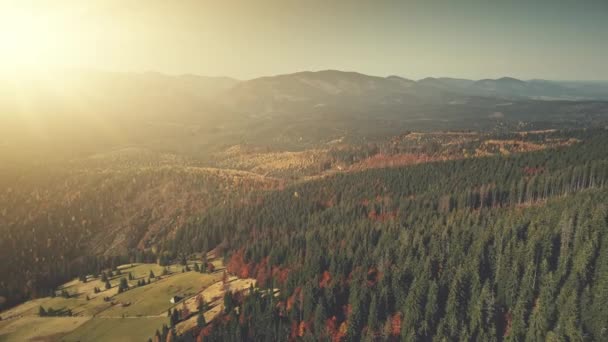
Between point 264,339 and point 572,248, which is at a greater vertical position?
point 572,248

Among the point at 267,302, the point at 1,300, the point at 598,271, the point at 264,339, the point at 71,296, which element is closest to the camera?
the point at 598,271

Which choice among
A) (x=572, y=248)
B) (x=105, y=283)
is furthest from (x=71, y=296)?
(x=572, y=248)

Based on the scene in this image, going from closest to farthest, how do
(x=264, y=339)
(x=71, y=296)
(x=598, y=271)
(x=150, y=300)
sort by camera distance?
(x=598, y=271), (x=264, y=339), (x=150, y=300), (x=71, y=296)

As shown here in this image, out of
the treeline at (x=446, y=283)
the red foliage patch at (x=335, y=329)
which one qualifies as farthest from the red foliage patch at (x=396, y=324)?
the red foliage patch at (x=335, y=329)

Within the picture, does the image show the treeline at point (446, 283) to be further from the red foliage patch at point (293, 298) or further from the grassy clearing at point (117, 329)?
the grassy clearing at point (117, 329)

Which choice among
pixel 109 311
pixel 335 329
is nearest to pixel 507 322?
pixel 335 329

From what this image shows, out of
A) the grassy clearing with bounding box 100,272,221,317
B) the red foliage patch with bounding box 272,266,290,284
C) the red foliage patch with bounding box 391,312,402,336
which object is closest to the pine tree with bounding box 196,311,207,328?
the grassy clearing with bounding box 100,272,221,317

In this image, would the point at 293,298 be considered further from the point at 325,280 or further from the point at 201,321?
the point at 201,321

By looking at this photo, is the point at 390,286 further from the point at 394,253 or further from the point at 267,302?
the point at 267,302
